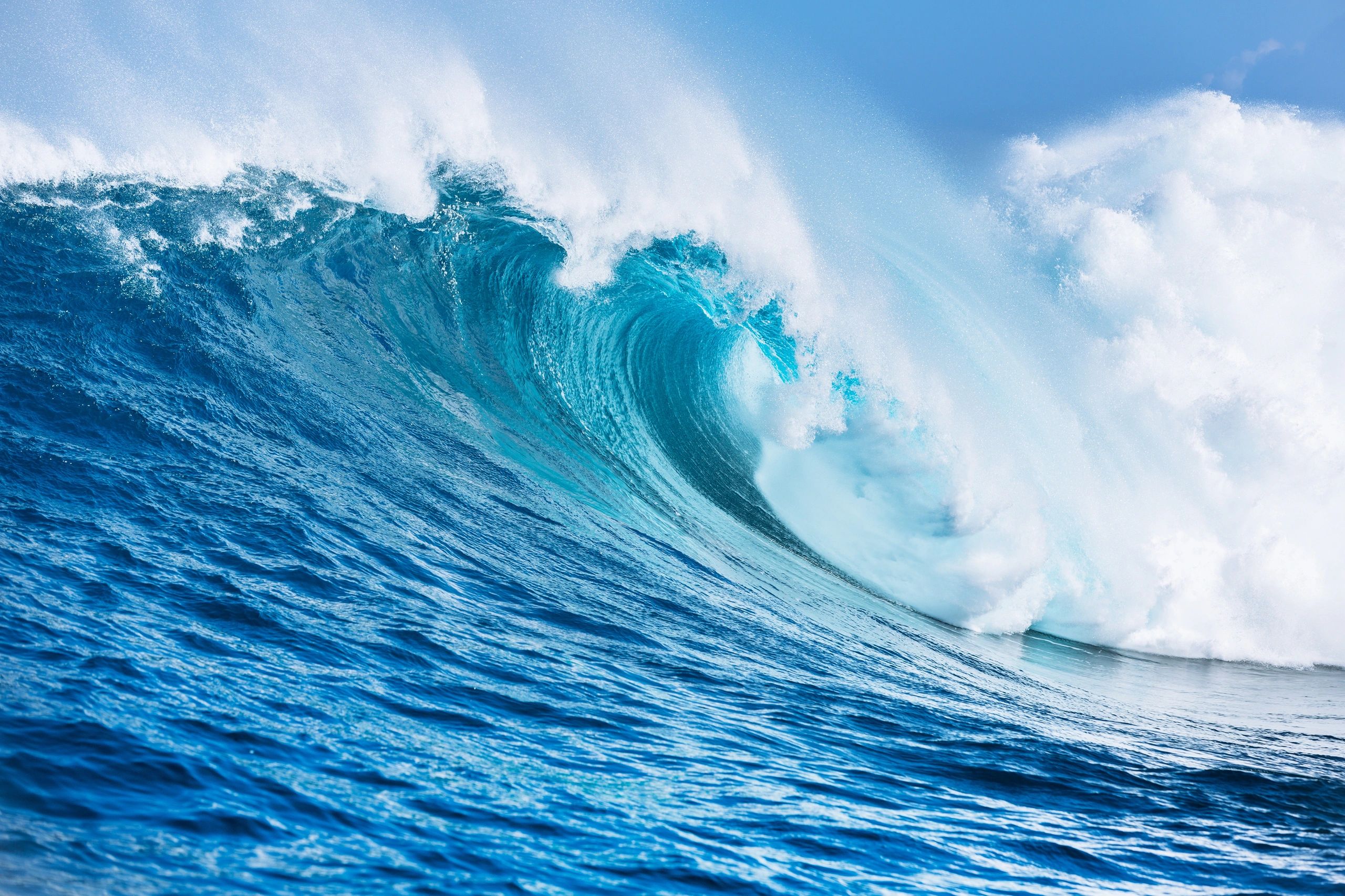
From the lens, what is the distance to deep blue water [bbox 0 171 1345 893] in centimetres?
288

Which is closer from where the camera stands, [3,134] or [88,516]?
[88,516]

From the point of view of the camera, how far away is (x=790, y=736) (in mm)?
4512

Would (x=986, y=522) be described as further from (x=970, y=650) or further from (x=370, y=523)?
(x=370, y=523)

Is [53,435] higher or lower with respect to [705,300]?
lower

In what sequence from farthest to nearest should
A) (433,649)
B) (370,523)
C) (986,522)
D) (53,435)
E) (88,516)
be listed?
(986,522)
(370,523)
(53,435)
(88,516)
(433,649)

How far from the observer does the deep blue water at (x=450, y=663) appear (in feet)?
9.46

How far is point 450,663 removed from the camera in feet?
14.3

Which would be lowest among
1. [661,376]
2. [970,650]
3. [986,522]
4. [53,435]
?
[53,435]

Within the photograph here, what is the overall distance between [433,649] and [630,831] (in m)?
1.75

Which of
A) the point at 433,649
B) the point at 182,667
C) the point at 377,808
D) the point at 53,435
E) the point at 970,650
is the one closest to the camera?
the point at 377,808

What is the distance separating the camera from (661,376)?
12492 millimetres

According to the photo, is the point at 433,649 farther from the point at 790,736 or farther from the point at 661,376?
the point at 661,376

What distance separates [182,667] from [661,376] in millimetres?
9368

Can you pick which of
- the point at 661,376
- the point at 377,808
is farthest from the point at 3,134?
the point at 377,808
